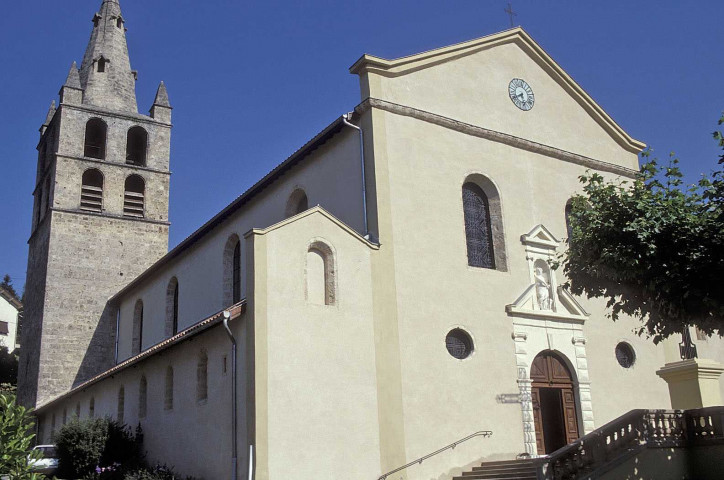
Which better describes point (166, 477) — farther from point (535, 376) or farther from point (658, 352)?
point (658, 352)

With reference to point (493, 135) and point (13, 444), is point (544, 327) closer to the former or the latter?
point (493, 135)

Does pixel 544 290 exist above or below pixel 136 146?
below

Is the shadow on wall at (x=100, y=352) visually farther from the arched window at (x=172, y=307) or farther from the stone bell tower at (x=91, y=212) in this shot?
the arched window at (x=172, y=307)

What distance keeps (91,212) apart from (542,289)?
897 inches

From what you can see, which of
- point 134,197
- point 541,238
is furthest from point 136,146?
point 541,238

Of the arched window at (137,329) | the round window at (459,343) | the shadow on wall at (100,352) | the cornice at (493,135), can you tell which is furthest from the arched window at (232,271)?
the shadow on wall at (100,352)

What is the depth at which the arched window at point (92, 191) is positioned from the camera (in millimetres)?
35081

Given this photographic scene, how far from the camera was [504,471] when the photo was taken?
52.8 ft

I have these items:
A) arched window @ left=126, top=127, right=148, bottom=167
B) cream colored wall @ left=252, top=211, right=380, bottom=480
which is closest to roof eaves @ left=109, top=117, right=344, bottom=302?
cream colored wall @ left=252, top=211, right=380, bottom=480

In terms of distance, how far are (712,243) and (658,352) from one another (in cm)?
922

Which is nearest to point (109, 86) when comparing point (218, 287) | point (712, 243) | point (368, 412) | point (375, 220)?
point (218, 287)

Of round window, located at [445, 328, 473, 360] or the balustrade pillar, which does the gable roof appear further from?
the balustrade pillar

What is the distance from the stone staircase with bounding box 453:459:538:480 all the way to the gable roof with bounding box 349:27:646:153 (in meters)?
9.50

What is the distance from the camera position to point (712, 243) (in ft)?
41.6
